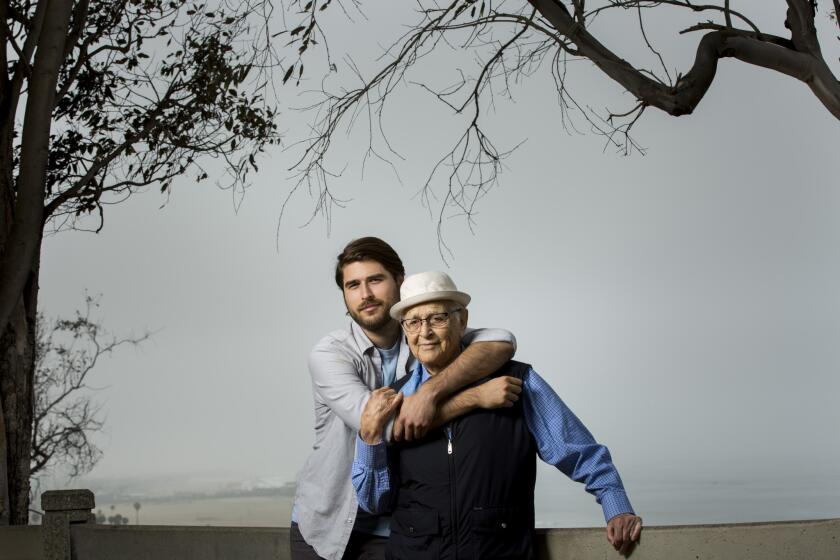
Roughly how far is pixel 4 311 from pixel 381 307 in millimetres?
5215

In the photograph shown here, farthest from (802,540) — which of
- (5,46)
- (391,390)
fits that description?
(5,46)

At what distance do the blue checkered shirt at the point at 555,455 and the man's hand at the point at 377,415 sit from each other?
0.04 m

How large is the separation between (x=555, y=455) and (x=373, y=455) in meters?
0.59

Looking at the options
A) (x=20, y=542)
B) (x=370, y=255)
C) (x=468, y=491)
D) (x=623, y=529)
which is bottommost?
(x=20, y=542)

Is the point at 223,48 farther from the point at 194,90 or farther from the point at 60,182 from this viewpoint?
the point at 60,182

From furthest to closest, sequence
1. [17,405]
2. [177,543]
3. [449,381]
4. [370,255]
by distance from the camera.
Answer: [17,405] < [177,543] < [370,255] < [449,381]

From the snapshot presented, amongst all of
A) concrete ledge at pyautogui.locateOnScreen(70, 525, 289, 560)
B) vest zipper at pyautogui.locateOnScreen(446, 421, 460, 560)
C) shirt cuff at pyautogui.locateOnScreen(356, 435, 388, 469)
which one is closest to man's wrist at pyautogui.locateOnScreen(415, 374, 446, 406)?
vest zipper at pyautogui.locateOnScreen(446, 421, 460, 560)

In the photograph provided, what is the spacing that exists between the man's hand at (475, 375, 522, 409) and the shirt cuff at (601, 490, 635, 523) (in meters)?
0.45

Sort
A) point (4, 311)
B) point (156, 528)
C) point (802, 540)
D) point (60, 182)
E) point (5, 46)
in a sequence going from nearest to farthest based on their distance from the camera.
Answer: point (802, 540)
point (156, 528)
point (4, 311)
point (5, 46)
point (60, 182)

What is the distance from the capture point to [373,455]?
11.2 feet

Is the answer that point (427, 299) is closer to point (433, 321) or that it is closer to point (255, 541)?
point (433, 321)

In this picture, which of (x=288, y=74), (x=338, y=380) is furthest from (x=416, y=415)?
(x=288, y=74)

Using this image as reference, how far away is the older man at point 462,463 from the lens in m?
3.26

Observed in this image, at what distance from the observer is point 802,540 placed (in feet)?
12.2
